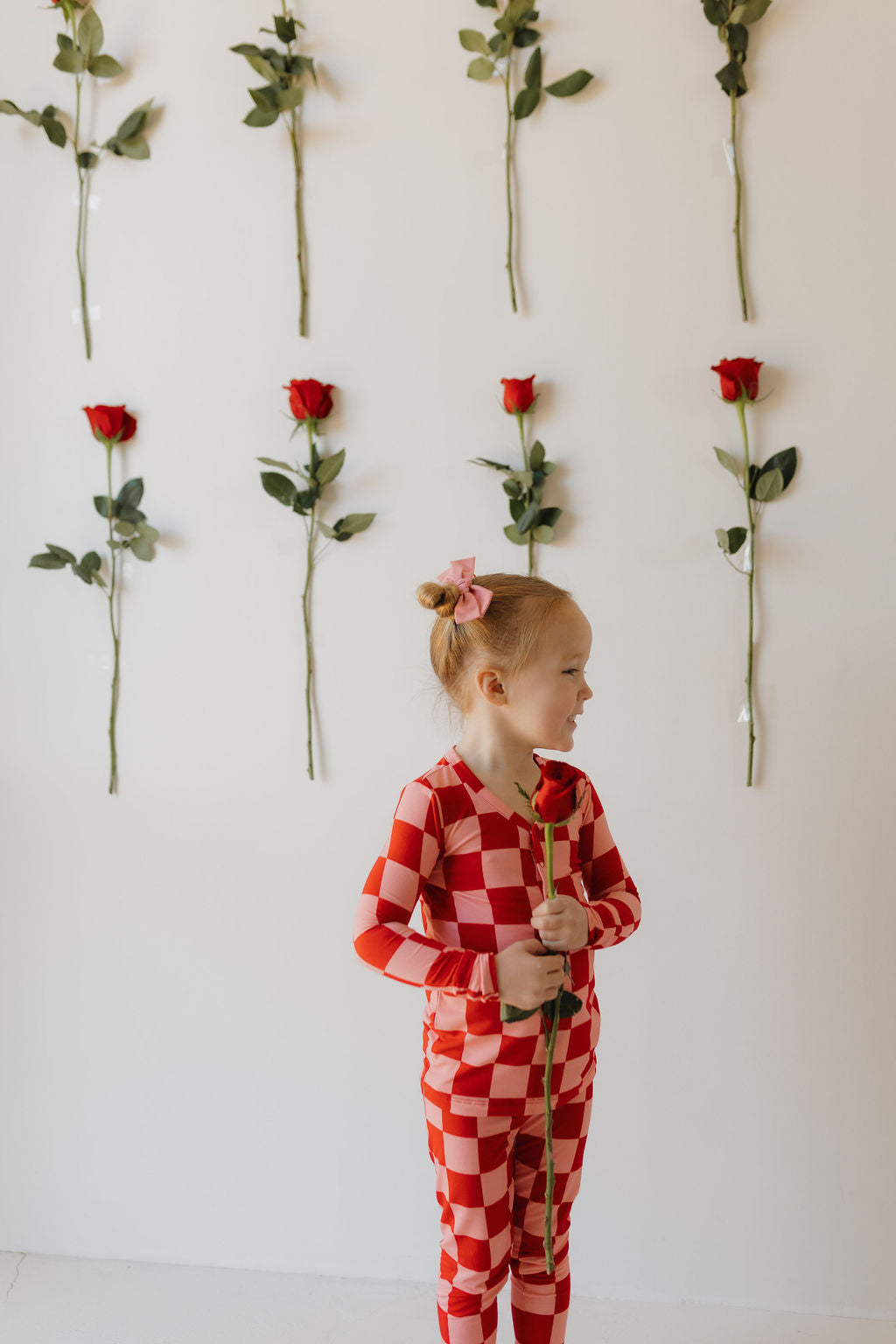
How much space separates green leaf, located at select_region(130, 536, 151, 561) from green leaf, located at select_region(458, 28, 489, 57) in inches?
36.8

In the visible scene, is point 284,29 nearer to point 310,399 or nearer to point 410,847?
point 310,399

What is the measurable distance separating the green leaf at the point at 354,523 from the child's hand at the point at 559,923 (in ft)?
2.56

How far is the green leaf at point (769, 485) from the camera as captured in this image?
163 cm

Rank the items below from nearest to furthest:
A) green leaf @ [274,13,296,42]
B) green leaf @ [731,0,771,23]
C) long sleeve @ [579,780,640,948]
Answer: long sleeve @ [579,780,640,948] → green leaf @ [731,0,771,23] → green leaf @ [274,13,296,42]

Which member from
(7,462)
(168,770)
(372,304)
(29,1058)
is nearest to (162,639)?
(168,770)

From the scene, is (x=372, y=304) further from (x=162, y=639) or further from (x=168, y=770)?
(x=168, y=770)

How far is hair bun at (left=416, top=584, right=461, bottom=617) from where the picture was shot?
4.10 ft

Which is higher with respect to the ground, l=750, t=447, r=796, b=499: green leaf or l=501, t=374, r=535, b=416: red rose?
l=501, t=374, r=535, b=416: red rose

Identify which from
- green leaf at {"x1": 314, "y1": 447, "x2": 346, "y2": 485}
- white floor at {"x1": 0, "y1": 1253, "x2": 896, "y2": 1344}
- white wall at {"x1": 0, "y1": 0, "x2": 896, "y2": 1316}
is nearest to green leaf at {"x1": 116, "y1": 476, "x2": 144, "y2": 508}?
white wall at {"x1": 0, "y1": 0, "x2": 896, "y2": 1316}

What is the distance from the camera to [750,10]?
160 cm

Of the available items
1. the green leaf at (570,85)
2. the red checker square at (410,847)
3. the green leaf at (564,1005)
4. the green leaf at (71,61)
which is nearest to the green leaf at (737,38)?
the green leaf at (570,85)

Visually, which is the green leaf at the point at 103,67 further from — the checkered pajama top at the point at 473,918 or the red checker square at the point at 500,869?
the red checker square at the point at 500,869

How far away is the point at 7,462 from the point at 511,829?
1.15 m

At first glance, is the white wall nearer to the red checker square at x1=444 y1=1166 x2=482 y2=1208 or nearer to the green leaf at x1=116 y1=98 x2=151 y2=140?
the green leaf at x1=116 y1=98 x2=151 y2=140
